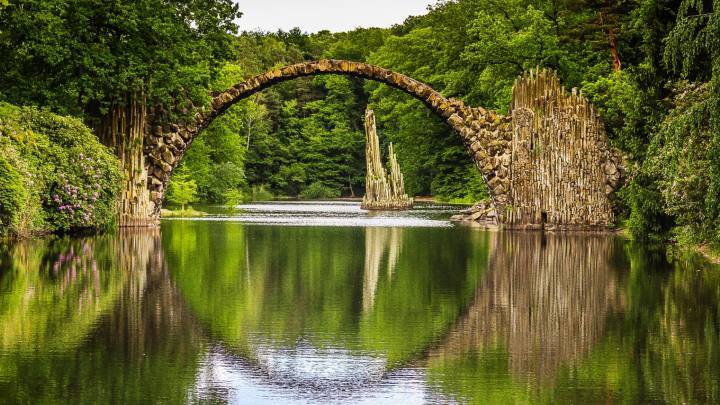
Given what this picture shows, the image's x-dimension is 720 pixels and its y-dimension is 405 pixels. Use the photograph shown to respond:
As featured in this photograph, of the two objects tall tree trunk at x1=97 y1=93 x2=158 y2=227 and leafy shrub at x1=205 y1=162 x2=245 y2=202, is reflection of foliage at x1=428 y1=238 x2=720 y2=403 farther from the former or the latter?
leafy shrub at x1=205 y1=162 x2=245 y2=202

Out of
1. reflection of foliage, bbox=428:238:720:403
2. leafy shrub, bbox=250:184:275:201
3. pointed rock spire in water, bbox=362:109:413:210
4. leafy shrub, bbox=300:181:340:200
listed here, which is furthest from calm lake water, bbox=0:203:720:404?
leafy shrub, bbox=300:181:340:200

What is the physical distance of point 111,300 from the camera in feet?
47.1

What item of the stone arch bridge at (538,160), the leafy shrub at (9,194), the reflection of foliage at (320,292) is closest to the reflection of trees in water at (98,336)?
the reflection of foliage at (320,292)

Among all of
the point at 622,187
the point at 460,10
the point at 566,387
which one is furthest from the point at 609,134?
the point at 460,10

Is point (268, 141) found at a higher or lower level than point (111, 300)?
higher

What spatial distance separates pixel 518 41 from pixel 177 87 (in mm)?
17425

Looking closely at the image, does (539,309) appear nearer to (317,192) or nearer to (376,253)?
(376,253)

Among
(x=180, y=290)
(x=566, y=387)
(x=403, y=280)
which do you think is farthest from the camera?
(x=403, y=280)

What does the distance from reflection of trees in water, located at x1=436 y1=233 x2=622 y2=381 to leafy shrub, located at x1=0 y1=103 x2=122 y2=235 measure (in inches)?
406

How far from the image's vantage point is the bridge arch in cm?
3544

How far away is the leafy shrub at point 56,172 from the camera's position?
26281 mm

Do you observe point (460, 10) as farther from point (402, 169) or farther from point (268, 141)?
point (268, 141)

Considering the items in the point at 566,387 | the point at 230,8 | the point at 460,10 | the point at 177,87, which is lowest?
the point at 566,387

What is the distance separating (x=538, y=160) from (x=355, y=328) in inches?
910
